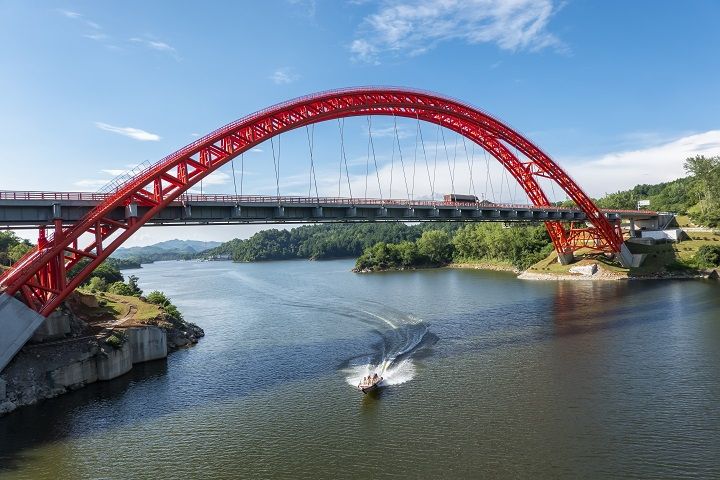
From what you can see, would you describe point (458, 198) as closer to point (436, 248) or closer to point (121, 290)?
point (121, 290)

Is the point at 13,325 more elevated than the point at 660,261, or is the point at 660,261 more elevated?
the point at 13,325

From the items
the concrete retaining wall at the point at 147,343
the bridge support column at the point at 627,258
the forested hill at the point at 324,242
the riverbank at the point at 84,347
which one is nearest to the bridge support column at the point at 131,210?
the riverbank at the point at 84,347

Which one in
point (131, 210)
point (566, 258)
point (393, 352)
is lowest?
point (393, 352)

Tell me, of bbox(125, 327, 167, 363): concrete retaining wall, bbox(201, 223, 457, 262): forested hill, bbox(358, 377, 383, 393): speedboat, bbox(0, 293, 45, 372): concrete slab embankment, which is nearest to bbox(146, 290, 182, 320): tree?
bbox(125, 327, 167, 363): concrete retaining wall

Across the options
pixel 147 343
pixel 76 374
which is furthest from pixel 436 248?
pixel 76 374

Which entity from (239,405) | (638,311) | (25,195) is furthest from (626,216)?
(25,195)

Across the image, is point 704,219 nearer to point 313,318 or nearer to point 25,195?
point 313,318

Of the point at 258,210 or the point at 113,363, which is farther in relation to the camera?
the point at 258,210

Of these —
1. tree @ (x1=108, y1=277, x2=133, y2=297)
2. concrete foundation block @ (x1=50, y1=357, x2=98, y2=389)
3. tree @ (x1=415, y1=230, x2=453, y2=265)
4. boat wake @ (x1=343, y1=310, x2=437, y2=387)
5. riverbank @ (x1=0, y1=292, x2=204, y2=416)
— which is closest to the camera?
riverbank @ (x1=0, y1=292, x2=204, y2=416)

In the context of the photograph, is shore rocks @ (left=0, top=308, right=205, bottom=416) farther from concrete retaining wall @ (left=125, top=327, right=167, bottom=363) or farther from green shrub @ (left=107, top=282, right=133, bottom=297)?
green shrub @ (left=107, top=282, right=133, bottom=297)
